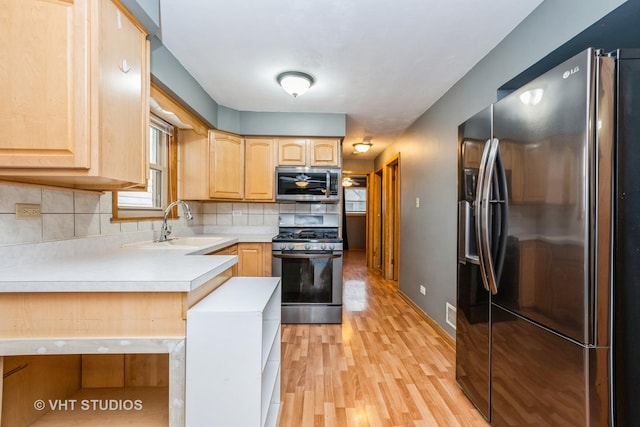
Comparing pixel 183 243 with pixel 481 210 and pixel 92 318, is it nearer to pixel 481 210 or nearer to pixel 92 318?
pixel 92 318

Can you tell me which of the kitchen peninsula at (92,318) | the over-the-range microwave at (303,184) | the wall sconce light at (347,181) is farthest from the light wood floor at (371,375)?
the wall sconce light at (347,181)

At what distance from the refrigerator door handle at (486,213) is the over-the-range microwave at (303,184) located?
2.04 meters

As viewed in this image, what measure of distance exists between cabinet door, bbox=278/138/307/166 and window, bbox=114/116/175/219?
122cm

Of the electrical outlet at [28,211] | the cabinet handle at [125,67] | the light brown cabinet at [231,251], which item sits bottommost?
the light brown cabinet at [231,251]

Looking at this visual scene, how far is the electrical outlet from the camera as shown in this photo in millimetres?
1376

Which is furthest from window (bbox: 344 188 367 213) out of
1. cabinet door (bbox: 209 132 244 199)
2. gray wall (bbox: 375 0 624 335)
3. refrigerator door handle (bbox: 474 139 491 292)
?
refrigerator door handle (bbox: 474 139 491 292)

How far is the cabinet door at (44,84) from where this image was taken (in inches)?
45.2

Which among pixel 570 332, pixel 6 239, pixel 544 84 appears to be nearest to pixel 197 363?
pixel 6 239

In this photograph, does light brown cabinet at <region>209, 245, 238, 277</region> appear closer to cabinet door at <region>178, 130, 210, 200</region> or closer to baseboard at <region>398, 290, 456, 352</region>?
cabinet door at <region>178, 130, 210, 200</region>

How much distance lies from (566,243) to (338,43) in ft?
5.88

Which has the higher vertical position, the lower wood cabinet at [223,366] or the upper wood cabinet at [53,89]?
the upper wood cabinet at [53,89]

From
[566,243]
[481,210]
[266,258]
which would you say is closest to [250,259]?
[266,258]

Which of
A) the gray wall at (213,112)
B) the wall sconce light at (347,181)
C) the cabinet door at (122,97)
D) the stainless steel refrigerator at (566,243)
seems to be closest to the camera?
the stainless steel refrigerator at (566,243)

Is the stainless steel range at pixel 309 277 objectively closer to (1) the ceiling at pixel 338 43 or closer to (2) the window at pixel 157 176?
(2) the window at pixel 157 176
